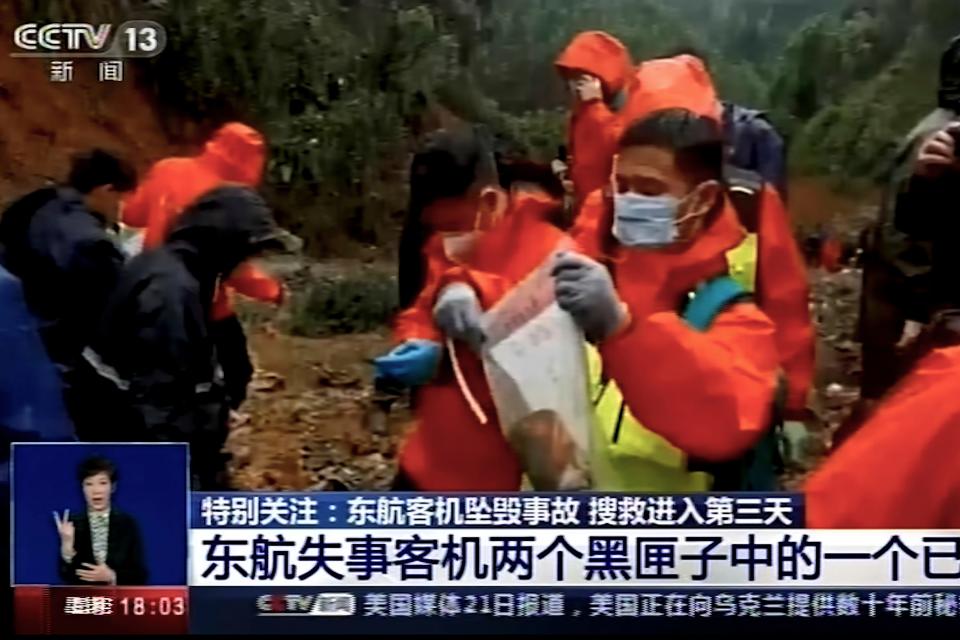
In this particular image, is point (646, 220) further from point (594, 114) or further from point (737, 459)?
point (737, 459)

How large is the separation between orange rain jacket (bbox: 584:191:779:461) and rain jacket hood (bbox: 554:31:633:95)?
234mm

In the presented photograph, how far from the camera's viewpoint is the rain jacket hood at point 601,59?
2861 mm

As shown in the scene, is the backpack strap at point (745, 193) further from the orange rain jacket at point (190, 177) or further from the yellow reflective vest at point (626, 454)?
the orange rain jacket at point (190, 177)

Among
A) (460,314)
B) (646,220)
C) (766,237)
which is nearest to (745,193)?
(766,237)

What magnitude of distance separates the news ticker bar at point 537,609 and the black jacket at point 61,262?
53 cm

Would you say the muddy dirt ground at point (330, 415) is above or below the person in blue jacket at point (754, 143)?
below

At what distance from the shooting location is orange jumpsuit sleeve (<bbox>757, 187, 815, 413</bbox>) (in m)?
2.87

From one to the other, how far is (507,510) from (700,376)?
0.47 m

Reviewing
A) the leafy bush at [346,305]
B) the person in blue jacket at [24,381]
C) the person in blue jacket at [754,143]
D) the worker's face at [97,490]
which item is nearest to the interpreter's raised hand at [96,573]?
the worker's face at [97,490]

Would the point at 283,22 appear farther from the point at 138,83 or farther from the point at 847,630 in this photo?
the point at 847,630

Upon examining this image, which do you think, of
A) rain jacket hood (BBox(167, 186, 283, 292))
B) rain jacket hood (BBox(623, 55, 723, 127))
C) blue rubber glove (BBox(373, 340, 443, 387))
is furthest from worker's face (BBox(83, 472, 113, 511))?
rain jacket hood (BBox(623, 55, 723, 127))

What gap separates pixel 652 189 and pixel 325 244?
66cm

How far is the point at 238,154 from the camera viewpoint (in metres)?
2.91

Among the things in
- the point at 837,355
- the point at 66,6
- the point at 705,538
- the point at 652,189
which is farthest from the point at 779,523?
the point at 66,6
